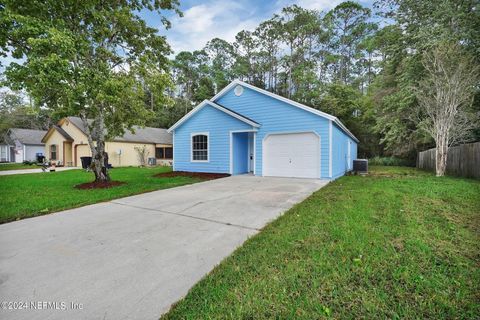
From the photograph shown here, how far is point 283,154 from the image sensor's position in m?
10.5

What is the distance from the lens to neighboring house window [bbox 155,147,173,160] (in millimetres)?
22594

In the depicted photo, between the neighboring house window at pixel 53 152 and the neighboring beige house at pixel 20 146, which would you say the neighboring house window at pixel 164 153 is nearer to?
the neighboring house window at pixel 53 152

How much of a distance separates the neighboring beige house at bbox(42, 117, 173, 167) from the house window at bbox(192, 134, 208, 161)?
907cm

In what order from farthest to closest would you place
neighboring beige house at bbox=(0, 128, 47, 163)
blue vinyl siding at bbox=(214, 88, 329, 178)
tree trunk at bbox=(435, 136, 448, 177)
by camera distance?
1. neighboring beige house at bbox=(0, 128, 47, 163)
2. tree trunk at bbox=(435, 136, 448, 177)
3. blue vinyl siding at bbox=(214, 88, 329, 178)

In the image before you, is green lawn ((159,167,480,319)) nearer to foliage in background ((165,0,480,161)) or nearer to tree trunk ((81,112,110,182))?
tree trunk ((81,112,110,182))

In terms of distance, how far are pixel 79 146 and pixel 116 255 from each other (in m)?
21.2

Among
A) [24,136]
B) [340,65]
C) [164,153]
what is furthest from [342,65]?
[24,136]

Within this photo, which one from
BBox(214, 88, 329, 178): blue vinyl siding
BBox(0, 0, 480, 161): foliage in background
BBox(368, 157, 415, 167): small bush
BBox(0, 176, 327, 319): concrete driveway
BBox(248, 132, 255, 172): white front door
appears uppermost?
BBox(0, 0, 480, 161): foliage in background

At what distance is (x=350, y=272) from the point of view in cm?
232

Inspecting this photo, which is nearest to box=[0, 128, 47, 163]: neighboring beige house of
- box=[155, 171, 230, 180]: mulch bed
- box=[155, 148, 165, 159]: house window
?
box=[155, 148, 165, 159]: house window

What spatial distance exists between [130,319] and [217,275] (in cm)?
86

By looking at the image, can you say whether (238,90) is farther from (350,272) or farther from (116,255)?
(350,272)

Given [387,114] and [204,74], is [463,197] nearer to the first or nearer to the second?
[387,114]

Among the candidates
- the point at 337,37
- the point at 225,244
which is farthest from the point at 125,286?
the point at 337,37
